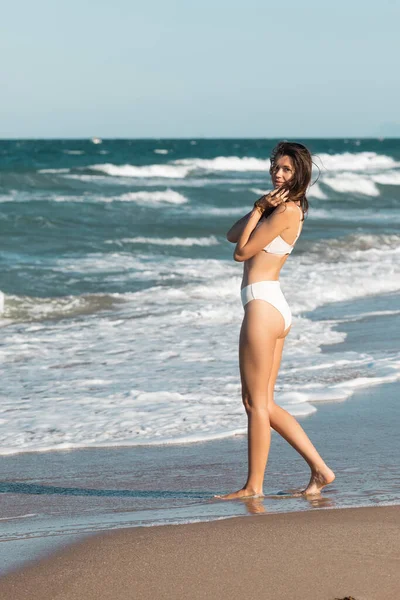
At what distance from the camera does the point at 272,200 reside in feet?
14.1

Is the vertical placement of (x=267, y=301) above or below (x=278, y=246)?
below

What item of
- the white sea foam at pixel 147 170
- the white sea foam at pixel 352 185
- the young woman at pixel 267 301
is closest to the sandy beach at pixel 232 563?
the young woman at pixel 267 301

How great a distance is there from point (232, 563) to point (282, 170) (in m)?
1.84

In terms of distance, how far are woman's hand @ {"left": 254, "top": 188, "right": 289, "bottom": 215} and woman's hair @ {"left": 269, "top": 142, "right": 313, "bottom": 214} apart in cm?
3

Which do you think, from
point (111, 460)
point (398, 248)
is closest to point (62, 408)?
point (111, 460)

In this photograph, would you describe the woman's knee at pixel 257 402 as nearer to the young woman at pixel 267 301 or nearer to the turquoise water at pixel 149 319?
the young woman at pixel 267 301

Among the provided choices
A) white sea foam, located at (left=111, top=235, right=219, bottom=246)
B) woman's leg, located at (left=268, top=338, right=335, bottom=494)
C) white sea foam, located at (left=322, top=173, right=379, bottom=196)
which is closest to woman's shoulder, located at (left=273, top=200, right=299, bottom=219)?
woman's leg, located at (left=268, top=338, right=335, bottom=494)

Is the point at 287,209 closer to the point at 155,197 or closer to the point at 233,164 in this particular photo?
the point at 155,197

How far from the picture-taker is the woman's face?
4.29 m

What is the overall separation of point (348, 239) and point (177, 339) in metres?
10.6

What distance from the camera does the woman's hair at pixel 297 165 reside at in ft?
14.0

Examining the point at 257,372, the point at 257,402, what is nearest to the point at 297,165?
the point at 257,372

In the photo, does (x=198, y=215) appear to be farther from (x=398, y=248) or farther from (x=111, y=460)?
(x=111, y=460)

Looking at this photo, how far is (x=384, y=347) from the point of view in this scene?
815 centimetres
